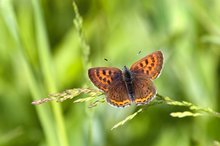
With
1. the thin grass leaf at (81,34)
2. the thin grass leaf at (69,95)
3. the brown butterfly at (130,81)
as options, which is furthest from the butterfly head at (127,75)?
the thin grass leaf at (69,95)

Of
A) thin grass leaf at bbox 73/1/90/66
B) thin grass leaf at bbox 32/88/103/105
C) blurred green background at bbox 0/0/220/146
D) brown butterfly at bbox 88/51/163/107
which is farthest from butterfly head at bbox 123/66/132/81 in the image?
blurred green background at bbox 0/0/220/146

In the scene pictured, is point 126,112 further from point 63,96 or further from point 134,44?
point 63,96

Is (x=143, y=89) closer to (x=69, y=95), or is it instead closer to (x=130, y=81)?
(x=130, y=81)

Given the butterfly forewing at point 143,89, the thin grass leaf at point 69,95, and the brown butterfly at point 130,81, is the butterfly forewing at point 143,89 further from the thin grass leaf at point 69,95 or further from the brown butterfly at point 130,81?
the thin grass leaf at point 69,95

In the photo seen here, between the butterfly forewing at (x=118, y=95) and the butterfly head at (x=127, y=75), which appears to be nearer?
the butterfly forewing at (x=118, y=95)

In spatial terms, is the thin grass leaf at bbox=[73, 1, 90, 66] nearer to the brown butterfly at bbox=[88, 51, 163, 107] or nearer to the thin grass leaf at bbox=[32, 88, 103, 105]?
the brown butterfly at bbox=[88, 51, 163, 107]

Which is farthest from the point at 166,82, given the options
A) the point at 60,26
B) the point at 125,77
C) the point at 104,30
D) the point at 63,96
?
the point at 63,96
